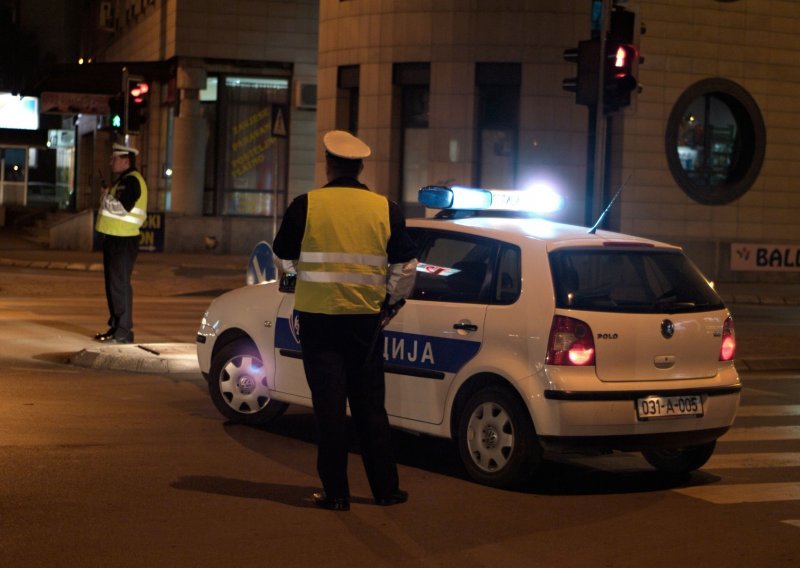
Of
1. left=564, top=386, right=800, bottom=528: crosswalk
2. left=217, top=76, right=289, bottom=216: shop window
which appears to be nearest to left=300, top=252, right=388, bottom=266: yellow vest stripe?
left=564, top=386, right=800, bottom=528: crosswalk

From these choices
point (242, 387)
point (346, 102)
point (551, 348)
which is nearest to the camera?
point (551, 348)

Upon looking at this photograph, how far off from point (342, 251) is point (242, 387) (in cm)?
279

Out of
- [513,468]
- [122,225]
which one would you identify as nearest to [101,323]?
[122,225]

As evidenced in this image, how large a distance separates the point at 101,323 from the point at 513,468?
9.91 metres

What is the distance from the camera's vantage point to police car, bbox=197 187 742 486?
7.40 meters

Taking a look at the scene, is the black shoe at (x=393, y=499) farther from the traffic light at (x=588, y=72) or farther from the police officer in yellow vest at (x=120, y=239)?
the police officer in yellow vest at (x=120, y=239)

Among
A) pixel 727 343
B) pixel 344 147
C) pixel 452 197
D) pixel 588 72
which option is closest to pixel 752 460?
pixel 727 343

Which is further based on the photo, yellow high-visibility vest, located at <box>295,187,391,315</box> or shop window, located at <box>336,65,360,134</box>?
shop window, located at <box>336,65,360,134</box>

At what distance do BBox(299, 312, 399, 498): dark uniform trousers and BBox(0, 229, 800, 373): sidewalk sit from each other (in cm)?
538

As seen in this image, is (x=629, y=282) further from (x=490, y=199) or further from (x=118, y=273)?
(x=118, y=273)

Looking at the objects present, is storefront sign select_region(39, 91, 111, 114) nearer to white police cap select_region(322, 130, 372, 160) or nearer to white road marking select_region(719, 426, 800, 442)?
white road marking select_region(719, 426, 800, 442)

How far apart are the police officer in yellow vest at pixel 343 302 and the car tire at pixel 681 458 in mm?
2072

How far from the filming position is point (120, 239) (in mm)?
13852

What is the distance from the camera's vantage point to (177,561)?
5.87m
